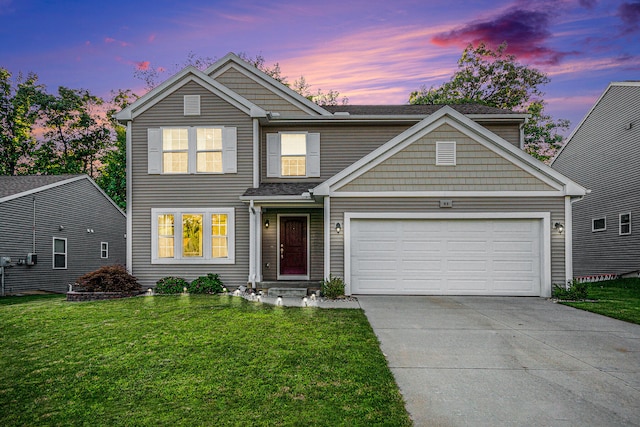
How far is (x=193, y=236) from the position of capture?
1140cm

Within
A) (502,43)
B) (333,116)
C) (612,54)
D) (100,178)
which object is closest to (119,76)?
(100,178)

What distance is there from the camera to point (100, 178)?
2838 cm

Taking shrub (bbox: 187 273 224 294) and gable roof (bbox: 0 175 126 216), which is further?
gable roof (bbox: 0 175 126 216)

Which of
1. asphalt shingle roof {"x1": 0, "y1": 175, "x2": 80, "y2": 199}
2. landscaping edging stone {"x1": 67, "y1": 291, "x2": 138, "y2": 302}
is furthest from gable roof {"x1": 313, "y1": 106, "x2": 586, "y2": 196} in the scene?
asphalt shingle roof {"x1": 0, "y1": 175, "x2": 80, "y2": 199}

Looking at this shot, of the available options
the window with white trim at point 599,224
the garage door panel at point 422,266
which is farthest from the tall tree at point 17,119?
the window with white trim at point 599,224

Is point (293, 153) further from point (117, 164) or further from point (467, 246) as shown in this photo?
point (117, 164)

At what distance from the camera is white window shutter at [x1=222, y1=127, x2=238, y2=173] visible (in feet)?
37.7

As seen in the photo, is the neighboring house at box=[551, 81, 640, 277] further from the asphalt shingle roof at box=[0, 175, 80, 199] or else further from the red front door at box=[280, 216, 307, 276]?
the asphalt shingle roof at box=[0, 175, 80, 199]

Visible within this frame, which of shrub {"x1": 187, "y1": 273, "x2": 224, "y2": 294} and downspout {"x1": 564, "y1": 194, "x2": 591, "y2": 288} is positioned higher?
downspout {"x1": 564, "y1": 194, "x2": 591, "y2": 288}

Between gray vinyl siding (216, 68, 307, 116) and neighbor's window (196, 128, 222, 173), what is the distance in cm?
210

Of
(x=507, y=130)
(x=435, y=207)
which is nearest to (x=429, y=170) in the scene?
(x=435, y=207)

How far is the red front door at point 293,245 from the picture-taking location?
1224 centimetres

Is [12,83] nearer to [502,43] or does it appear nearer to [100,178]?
[100,178]

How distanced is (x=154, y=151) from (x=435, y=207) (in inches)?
341
